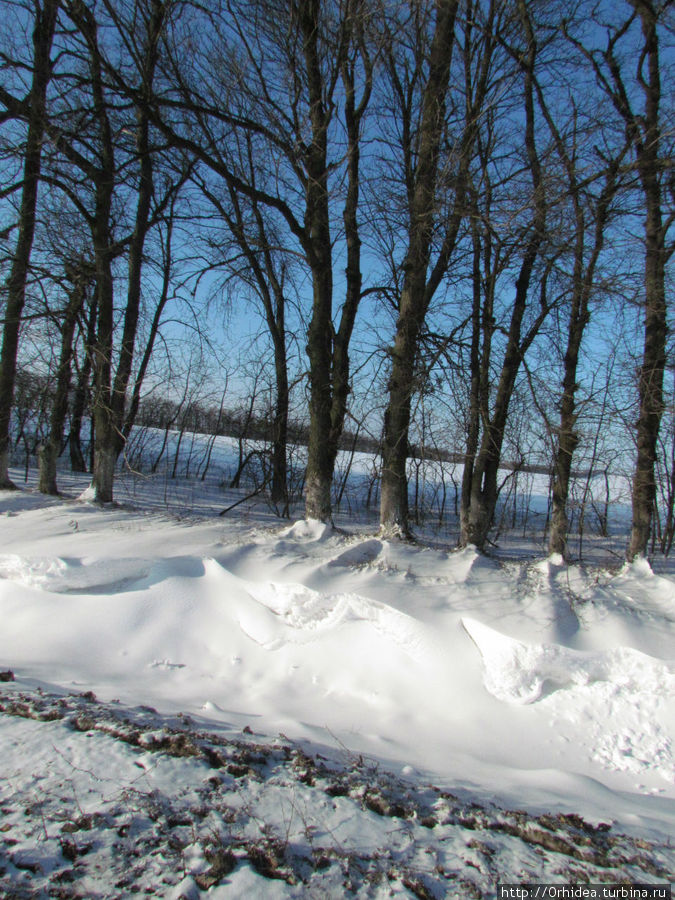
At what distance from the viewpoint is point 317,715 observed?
423 centimetres

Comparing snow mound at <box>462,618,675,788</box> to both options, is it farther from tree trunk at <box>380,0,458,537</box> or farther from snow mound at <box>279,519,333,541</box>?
tree trunk at <box>380,0,458,537</box>

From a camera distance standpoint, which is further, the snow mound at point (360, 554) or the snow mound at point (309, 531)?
the snow mound at point (309, 531)

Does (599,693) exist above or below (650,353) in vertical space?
below

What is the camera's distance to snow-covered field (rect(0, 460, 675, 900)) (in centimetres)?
224

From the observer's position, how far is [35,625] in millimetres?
5371

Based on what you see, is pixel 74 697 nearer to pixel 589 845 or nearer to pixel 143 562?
pixel 143 562

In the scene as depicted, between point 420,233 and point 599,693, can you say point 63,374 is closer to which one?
point 420,233

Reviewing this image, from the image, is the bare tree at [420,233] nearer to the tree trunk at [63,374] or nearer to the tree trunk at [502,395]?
the tree trunk at [502,395]

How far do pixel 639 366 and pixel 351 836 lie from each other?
7.44 meters

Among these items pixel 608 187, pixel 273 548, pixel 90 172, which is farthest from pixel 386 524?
pixel 90 172

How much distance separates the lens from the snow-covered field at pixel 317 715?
224 cm

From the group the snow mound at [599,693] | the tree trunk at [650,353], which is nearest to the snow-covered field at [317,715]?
the snow mound at [599,693]

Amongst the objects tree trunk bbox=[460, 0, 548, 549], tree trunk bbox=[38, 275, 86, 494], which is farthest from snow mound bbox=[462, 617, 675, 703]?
tree trunk bbox=[38, 275, 86, 494]

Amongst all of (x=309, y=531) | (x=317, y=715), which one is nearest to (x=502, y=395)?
(x=309, y=531)
